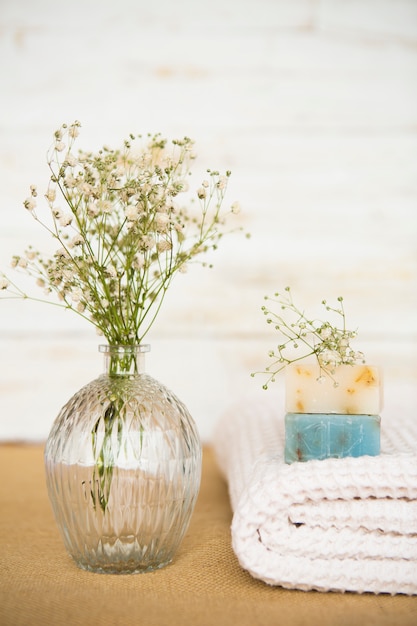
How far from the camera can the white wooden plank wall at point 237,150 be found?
1.41 meters

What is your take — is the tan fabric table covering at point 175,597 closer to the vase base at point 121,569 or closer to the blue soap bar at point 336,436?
the vase base at point 121,569

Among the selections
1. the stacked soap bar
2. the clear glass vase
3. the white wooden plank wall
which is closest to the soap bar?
the stacked soap bar

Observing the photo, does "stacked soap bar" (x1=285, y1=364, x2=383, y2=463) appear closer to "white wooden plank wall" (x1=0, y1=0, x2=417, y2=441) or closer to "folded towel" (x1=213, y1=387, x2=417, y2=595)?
"folded towel" (x1=213, y1=387, x2=417, y2=595)

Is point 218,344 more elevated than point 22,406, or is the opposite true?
point 218,344

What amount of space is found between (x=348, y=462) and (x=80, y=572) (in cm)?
25

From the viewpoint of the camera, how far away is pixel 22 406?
1.42 meters

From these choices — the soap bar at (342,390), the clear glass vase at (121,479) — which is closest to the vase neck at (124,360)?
the clear glass vase at (121,479)

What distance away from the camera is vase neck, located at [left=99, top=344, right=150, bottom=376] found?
680 millimetres

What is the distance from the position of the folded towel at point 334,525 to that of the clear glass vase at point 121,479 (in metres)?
0.07

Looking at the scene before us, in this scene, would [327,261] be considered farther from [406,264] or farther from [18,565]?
[18,565]

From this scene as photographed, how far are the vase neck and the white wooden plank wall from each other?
711 mm

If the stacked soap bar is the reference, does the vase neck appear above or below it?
above

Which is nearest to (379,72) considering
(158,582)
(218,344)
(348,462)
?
(218,344)

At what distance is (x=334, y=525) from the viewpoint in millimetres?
625
